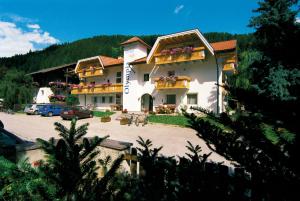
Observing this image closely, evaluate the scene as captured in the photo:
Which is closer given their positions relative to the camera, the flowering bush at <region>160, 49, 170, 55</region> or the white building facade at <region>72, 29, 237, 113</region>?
the white building facade at <region>72, 29, 237, 113</region>

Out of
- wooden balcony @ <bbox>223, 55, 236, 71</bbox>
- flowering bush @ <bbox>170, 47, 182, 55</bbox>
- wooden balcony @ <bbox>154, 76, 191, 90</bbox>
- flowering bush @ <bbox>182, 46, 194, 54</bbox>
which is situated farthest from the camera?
flowering bush @ <bbox>170, 47, 182, 55</bbox>

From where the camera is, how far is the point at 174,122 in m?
19.9

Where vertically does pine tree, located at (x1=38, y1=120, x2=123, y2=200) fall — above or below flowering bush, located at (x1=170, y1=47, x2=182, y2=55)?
below

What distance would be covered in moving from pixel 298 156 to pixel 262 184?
0.27m

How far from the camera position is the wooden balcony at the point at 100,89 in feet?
97.6

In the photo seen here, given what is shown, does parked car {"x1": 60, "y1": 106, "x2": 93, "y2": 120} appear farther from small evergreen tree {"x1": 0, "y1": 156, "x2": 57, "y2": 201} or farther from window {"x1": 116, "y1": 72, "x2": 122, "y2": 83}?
small evergreen tree {"x1": 0, "y1": 156, "x2": 57, "y2": 201}

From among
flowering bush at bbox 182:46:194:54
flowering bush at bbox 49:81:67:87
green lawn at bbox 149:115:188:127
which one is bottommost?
green lawn at bbox 149:115:188:127

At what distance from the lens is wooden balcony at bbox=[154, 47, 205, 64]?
73.9 feet

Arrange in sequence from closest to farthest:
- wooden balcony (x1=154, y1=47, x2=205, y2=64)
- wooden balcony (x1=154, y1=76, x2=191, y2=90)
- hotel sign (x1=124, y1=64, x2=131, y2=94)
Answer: wooden balcony (x1=154, y1=47, x2=205, y2=64) → wooden balcony (x1=154, y1=76, x2=191, y2=90) → hotel sign (x1=124, y1=64, x2=131, y2=94)

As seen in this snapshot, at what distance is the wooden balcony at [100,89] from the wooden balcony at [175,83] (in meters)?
7.06

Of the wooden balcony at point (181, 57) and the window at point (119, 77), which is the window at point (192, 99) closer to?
the wooden balcony at point (181, 57)

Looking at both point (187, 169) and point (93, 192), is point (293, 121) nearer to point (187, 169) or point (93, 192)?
point (187, 169)

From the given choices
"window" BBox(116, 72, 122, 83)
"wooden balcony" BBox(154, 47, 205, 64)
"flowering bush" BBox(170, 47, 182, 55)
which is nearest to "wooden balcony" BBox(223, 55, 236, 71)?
"wooden balcony" BBox(154, 47, 205, 64)

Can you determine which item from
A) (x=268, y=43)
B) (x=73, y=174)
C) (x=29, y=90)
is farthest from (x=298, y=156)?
(x=29, y=90)
